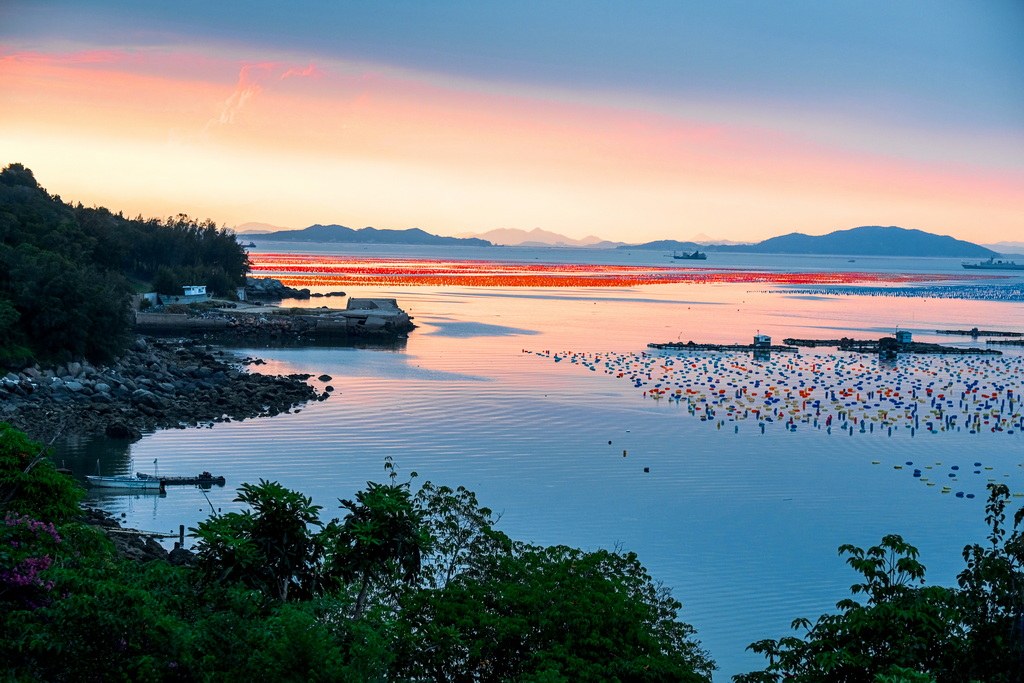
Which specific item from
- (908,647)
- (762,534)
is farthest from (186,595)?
(762,534)

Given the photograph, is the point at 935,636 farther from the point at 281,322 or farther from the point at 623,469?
the point at 281,322

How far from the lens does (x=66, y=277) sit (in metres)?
38.7

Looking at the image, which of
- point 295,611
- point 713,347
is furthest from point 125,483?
point 713,347

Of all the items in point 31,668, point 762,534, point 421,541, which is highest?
point 421,541

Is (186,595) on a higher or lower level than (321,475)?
higher

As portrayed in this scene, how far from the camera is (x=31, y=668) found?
9.09 metres

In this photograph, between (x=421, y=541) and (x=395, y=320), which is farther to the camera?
(x=395, y=320)

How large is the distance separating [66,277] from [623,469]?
24644mm

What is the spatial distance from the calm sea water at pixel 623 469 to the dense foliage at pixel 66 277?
8597 millimetres

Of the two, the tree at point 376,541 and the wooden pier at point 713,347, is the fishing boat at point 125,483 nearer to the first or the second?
the tree at point 376,541

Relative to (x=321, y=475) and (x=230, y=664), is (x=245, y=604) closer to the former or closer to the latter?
(x=230, y=664)

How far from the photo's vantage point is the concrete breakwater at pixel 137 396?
1224 inches

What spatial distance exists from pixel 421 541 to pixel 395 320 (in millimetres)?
52631

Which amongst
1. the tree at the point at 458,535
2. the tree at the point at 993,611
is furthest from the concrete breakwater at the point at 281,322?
the tree at the point at 993,611
